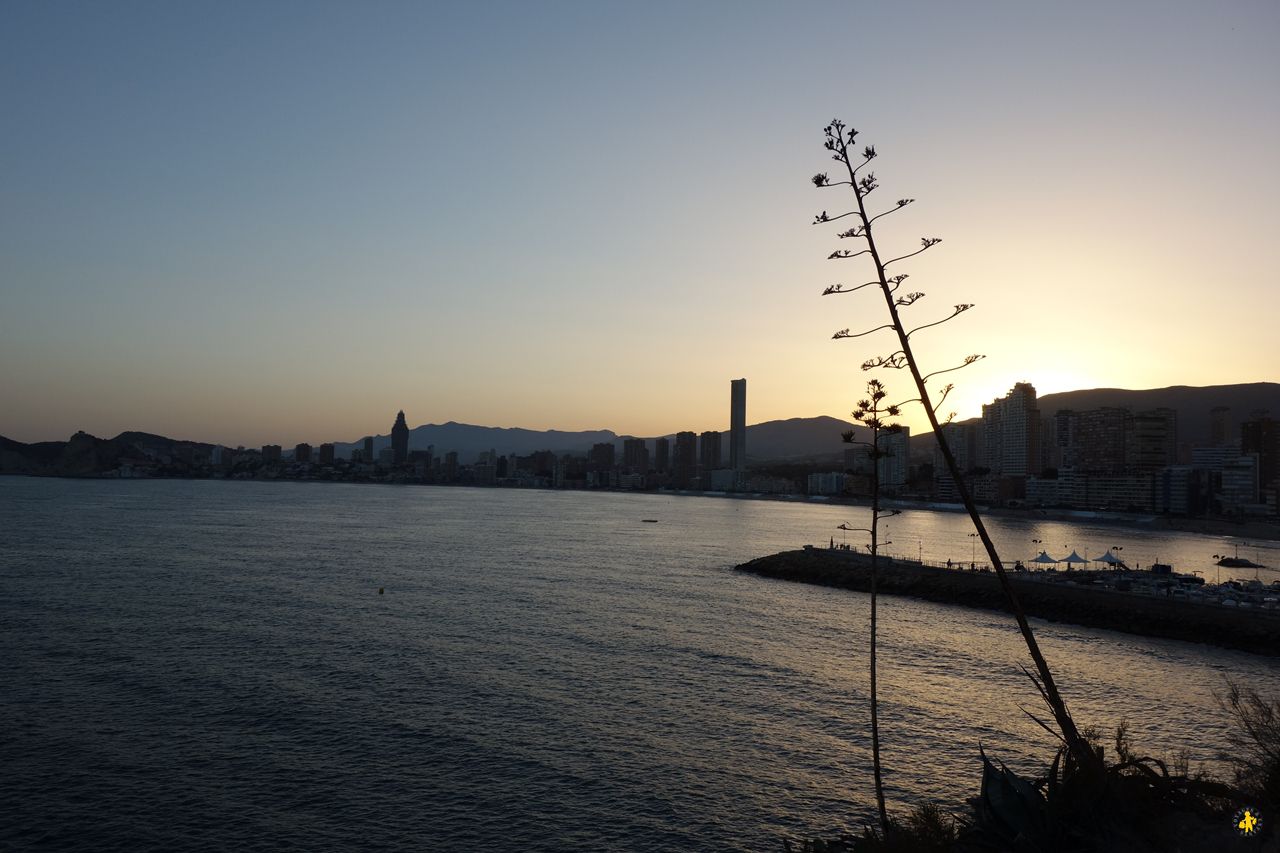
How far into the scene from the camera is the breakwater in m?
45.0

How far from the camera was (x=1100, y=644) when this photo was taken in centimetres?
4388

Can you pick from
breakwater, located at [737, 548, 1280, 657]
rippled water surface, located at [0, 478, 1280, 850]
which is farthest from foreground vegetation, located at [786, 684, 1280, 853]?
breakwater, located at [737, 548, 1280, 657]

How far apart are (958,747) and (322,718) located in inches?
884

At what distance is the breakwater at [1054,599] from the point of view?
4500 centimetres

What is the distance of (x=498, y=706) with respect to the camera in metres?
28.8
